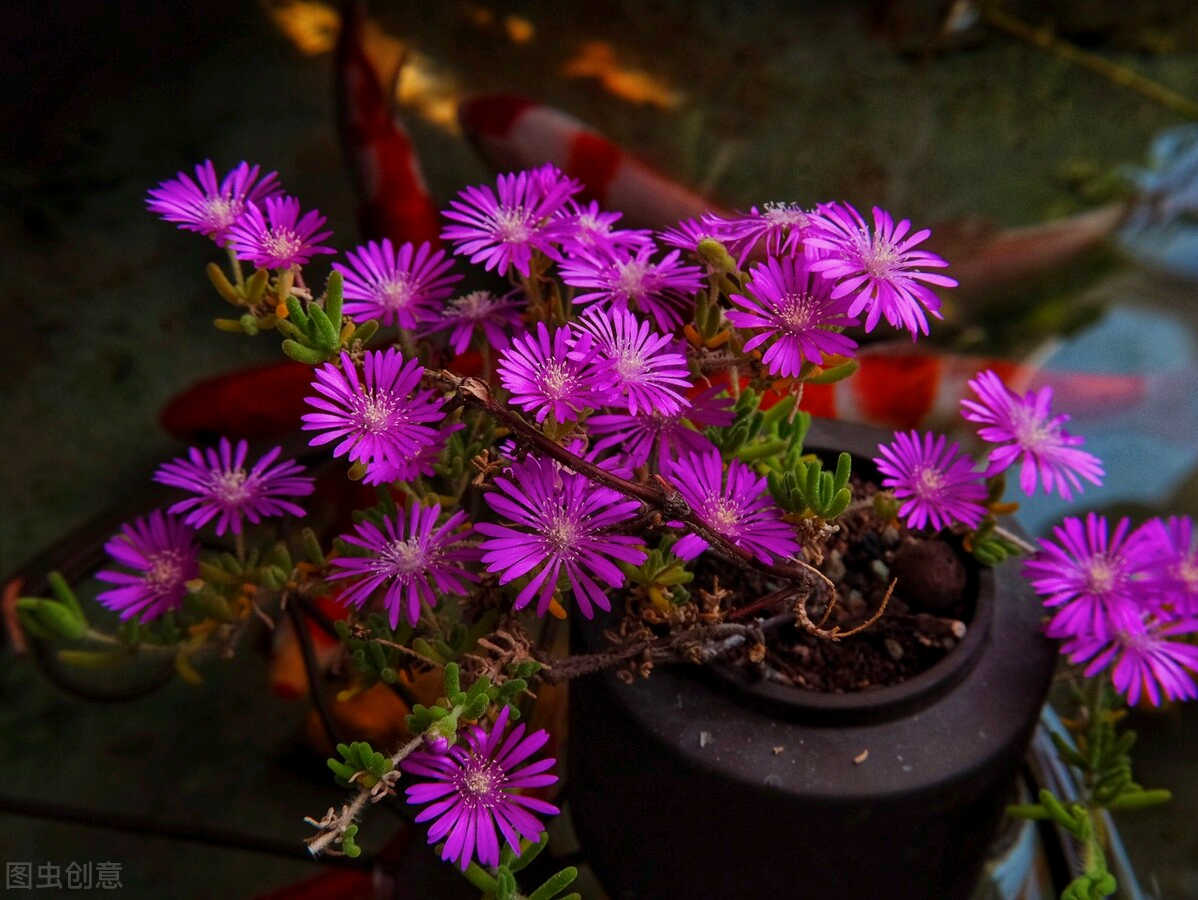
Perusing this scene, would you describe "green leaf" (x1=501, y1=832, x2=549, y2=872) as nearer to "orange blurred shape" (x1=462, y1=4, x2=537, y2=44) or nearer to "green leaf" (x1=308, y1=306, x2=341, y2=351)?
"green leaf" (x1=308, y1=306, x2=341, y2=351)

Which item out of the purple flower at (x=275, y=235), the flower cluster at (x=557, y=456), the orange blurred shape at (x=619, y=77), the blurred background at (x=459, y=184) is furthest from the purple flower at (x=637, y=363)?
the orange blurred shape at (x=619, y=77)

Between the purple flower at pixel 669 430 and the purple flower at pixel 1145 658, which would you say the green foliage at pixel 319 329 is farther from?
the purple flower at pixel 1145 658

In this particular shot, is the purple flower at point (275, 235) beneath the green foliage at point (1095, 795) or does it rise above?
above

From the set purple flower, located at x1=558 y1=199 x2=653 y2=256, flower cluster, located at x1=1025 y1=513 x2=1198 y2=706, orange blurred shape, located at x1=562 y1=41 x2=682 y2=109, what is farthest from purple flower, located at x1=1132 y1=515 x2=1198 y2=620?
orange blurred shape, located at x1=562 y1=41 x2=682 y2=109

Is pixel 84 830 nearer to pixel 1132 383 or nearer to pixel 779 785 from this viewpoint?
pixel 779 785

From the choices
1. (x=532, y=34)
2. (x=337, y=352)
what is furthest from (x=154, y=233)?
(x=337, y=352)

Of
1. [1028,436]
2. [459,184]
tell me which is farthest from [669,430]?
[459,184]

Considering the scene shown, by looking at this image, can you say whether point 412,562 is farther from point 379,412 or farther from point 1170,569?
point 1170,569
